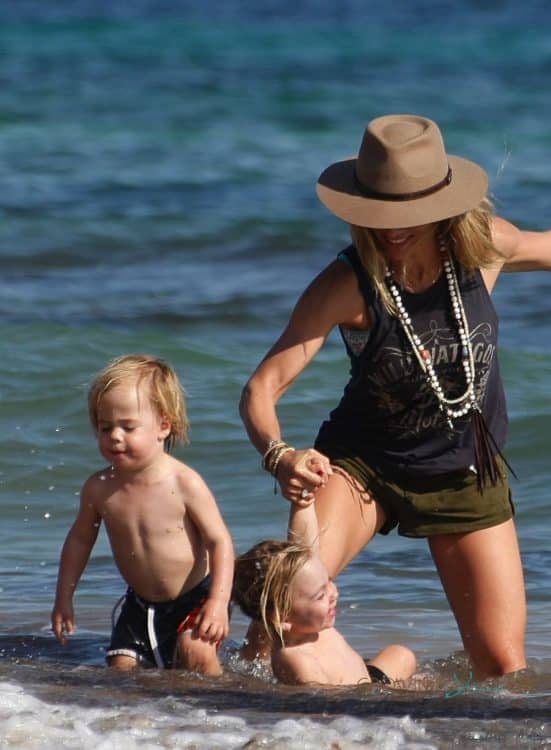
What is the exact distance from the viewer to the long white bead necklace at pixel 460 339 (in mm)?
4750

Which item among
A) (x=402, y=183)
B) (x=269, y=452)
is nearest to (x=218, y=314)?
(x=402, y=183)

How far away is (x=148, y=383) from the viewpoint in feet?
16.3

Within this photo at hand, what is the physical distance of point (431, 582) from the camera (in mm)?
6613

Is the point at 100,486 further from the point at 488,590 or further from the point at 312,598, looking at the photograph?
the point at 488,590

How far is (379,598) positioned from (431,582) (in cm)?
30

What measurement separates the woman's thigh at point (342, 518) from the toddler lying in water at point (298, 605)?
48 millimetres

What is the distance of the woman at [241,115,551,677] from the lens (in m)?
4.68

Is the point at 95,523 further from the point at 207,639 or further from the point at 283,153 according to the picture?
the point at 283,153

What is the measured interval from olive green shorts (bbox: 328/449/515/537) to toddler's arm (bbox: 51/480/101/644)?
839mm

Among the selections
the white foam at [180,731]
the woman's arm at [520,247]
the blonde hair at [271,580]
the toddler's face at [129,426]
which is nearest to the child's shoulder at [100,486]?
the toddler's face at [129,426]

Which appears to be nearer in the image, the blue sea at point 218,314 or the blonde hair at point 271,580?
the blue sea at point 218,314

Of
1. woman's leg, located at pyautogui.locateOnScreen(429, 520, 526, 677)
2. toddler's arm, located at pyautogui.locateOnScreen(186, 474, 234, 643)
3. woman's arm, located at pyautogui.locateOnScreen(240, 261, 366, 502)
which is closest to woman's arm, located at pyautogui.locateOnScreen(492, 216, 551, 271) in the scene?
woman's arm, located at pyautogui.locateOnScreen(240, 261, 366, 502)

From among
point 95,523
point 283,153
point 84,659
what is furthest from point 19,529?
point 283,153

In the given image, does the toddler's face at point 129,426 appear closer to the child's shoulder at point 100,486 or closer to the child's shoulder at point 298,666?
the child's shoulder at point 100,486
